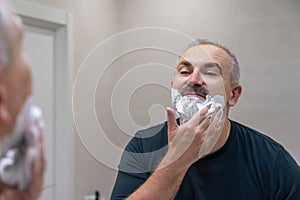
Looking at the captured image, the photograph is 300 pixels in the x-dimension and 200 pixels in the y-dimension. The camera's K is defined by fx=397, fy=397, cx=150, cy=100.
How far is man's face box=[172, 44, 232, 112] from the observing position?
0.97 meters

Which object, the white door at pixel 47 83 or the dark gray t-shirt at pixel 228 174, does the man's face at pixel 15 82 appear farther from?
the white door at pixel 47 83

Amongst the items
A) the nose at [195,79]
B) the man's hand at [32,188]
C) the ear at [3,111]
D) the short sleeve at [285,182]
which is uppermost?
the nose at [195,79]

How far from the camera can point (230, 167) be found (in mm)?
1053

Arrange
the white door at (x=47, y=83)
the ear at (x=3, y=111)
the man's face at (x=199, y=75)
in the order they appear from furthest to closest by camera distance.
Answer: the white door at (x=47, y=83) < the man's face at (x=199, y=75) < the ear at (x=3, y=111)

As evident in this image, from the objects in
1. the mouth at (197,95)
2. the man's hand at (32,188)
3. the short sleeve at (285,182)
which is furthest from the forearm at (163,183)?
the man's hand at (32,188)

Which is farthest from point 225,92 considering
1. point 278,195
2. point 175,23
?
point 175,23

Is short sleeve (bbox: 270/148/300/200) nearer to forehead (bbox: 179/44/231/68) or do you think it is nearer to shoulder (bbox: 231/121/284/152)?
shoulder (bbox: 231/121/284/152)

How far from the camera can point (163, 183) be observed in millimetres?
894

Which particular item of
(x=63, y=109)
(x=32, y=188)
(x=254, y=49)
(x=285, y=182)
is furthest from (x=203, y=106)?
(x=254, y=49)

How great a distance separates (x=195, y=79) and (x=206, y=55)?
0.29 ft

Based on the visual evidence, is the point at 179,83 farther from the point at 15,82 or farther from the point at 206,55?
the point at 15,82

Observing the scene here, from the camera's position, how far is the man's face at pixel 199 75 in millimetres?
968

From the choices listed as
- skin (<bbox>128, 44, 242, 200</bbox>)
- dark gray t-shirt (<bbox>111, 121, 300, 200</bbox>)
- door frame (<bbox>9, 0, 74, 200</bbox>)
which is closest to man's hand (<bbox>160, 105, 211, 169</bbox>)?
skin (<bbox>128, 44, 242, 200</bbox>)

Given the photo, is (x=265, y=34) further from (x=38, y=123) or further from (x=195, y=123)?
(x=38, y=123)
